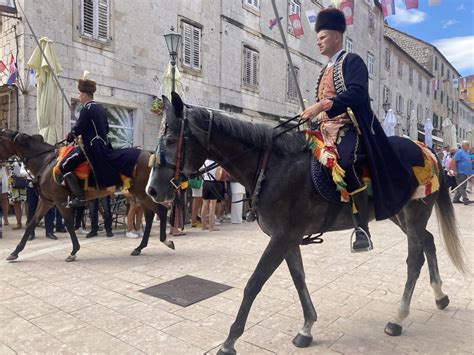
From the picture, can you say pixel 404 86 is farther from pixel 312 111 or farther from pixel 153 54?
pixel 312 111

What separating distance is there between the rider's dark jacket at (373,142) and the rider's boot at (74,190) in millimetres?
4613

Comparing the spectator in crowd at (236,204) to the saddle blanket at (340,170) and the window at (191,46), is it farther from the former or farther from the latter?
the window at (191,46)

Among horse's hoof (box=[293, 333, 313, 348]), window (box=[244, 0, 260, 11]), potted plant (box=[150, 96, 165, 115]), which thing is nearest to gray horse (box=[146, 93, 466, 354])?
horse's hoof (box=[293, 333, 313, 348])

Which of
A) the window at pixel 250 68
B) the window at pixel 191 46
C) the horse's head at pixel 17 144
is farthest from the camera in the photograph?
the window at pixel 250 68

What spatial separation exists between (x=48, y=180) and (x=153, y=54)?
8.48m

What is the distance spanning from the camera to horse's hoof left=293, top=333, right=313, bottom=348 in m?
3.07

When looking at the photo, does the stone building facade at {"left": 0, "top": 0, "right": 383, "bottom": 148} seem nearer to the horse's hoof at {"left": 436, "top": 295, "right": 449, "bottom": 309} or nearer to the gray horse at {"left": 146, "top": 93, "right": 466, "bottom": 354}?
the gray horse at {"left": 146, "top": 93, "right": 466, "bottom": 354}

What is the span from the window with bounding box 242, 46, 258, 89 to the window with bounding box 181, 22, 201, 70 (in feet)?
9.02

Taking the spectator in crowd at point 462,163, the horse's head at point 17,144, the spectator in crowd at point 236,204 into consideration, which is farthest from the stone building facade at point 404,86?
the horse's head at point 17,144

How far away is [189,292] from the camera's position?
4.32 m

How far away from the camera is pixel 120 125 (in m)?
12.8

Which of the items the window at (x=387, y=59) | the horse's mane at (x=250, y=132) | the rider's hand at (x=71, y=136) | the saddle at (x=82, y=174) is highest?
the window at (x=387, y=59)

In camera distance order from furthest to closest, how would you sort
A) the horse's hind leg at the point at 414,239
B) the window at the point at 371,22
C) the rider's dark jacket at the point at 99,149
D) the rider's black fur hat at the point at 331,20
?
1. the window at the point at 371,22
2. the rider's dark jacket at the point at 99,149
3. the horse's hind leg at the point at 414,239
4. the rider's black fur hat at the point at 331,20

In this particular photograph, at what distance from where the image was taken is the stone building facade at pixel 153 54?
35.0 feet
